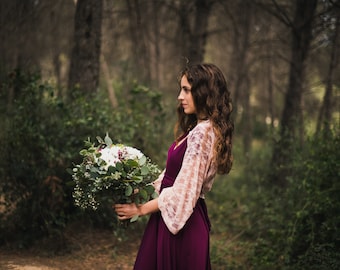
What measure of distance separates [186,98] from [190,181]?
602mm

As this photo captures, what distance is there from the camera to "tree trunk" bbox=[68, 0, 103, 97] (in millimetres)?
5902

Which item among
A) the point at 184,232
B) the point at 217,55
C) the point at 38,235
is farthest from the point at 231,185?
the point at 217,55

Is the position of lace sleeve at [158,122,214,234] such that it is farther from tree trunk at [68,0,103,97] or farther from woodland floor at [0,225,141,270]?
tree trunk at [68,0,103,97]

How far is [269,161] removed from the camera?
741cm

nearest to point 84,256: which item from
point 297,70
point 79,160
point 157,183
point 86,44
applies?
point 79,160

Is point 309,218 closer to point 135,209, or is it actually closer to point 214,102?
point 214,102

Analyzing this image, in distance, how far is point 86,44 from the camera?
5953mm

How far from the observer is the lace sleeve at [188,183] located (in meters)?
2.64

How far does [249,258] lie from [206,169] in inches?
119

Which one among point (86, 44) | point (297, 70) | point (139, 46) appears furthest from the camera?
point (139, 46)

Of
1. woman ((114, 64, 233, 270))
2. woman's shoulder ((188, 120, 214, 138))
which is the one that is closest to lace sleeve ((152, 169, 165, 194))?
woman ((114, 64, 233, 270))

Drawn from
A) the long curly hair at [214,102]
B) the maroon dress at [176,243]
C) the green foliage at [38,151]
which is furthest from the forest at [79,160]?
the long curly hair at [214,102]

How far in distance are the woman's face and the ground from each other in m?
2.56

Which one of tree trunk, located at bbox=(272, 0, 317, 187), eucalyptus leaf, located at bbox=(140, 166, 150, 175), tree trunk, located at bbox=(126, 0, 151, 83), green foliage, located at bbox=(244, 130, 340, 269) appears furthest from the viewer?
tree trunk, located at bbox=(126, 0, 151, 83)
